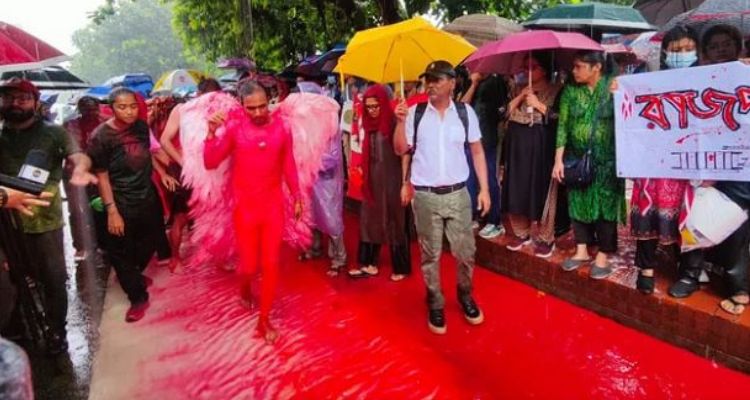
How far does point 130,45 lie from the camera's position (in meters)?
71.9

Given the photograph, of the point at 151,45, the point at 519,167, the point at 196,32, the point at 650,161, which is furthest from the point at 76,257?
the point at 151,45

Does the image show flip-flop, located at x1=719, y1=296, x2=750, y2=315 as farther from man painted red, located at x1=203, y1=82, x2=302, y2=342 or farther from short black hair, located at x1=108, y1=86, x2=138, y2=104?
short black hair, located at x1=108, y1=86, x2=138, y2=104

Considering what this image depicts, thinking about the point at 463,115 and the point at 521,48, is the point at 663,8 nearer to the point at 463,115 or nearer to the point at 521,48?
the point at 521,48

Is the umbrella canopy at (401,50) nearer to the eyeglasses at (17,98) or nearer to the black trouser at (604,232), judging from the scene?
Result: the black trouser at (604,232)

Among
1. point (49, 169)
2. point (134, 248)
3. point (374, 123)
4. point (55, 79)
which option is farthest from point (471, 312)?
point (55, 79)

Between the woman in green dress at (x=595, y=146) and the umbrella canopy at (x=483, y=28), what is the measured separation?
7.24ft

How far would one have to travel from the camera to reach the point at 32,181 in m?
2.65

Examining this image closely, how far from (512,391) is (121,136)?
3.57 meters

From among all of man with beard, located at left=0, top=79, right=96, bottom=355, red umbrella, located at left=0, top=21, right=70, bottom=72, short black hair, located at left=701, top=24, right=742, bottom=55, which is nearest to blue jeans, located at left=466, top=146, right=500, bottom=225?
short black hair, located at left=701, top=24, right=742, bottom=55

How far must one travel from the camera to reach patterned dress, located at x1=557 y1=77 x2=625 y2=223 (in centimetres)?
401

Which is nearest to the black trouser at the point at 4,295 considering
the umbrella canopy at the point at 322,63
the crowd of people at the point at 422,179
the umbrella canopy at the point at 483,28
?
the crowd of people at the point at 422,179

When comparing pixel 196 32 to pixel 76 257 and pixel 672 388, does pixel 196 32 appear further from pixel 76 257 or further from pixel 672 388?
pixel 672 388

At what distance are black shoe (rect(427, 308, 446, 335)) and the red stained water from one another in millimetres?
75

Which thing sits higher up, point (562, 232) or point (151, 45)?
point (151, 45)
